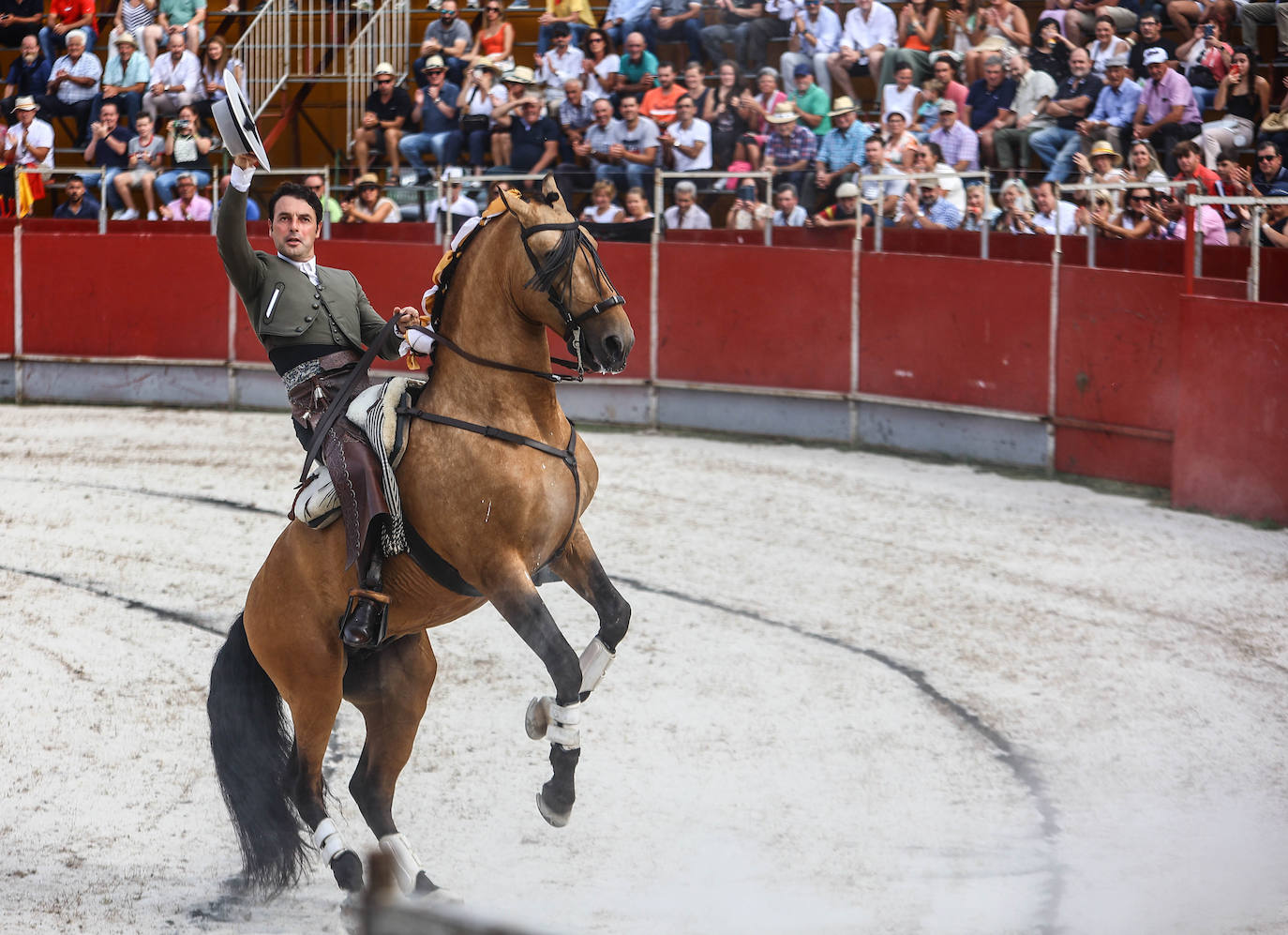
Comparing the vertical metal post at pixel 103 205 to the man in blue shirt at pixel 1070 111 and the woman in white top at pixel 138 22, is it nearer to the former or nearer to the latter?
the woman in white top at pixel 138 22

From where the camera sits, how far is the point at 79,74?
61.9 ft

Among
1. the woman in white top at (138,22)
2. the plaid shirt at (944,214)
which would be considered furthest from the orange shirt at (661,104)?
the woman in white top at (138,22)

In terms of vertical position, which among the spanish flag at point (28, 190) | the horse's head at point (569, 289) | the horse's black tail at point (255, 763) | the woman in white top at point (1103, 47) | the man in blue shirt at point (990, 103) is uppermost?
the woman in white top at point (1103, 47)

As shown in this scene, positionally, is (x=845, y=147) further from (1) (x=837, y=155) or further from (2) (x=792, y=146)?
(2) (x=792, y=146)

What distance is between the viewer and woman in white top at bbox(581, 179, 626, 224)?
46.4ft

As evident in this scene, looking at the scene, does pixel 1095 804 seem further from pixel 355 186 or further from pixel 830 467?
pixel 355 186

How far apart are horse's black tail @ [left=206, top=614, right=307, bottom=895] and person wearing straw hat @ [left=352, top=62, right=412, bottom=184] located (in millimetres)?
12567

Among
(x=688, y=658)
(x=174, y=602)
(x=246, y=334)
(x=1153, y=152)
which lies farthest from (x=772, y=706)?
(x=246, y=334)

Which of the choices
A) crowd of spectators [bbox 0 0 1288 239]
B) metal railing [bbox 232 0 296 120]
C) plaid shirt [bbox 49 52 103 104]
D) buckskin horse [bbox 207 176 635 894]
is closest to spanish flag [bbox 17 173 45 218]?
crowd of spectators [bbox 0 0 1288 239]

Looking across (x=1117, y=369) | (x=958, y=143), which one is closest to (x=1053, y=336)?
(x=1117, y=369)

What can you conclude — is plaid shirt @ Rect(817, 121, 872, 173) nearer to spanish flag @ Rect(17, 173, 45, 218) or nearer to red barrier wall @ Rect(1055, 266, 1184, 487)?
red barrier wall @ Rect(1055, 266, 1184, 487)

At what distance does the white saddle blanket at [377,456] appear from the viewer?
4875mm

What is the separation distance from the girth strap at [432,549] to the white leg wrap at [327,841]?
88cm

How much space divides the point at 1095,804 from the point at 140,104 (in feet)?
51.9
